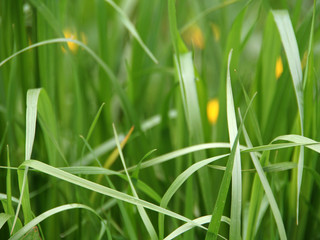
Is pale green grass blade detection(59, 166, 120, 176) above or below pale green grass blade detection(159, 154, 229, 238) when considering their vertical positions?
above

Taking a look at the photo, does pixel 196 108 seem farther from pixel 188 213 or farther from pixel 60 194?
pixel 60 194

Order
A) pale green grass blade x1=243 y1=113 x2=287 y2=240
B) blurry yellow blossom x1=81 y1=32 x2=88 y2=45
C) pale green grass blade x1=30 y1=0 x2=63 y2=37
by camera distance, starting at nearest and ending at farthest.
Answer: pale green grass blade x1=243 y1=113 x2=287 y2=240 → pale green grass blade x1=30 y1=0 x2=63 y2=37 → blurry yellow blossom x1=81 y1=32 x2=88 y2=45

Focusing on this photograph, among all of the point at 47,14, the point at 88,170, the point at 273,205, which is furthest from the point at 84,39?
the point at 273,205

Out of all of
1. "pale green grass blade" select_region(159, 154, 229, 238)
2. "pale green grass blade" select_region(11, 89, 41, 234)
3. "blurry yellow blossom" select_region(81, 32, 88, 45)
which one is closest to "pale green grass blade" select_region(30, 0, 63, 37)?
"pale green grass blade" select_region(11, 89, 41, 234)

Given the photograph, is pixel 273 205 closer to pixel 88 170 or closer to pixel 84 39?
pixel 88 170

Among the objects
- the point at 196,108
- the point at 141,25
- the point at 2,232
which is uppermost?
the point at 141,25

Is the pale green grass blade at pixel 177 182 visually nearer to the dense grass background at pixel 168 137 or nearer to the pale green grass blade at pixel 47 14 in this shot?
the dense grass background at pixel 168 137

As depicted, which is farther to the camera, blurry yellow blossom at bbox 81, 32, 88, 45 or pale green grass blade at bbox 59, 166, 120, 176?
blurry yellow blossom at bbox 81, 32, 88, 45

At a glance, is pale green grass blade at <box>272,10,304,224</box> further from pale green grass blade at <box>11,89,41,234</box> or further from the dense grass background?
pale green grass blade at <box>11,89,41,234</box>

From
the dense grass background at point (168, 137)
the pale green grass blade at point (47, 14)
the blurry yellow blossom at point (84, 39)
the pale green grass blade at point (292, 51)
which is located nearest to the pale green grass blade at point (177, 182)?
the dense grass background at point (168, 137)

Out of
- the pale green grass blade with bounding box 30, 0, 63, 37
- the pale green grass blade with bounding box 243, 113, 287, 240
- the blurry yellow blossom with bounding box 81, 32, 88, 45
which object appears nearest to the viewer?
the pale green grass blade with bounding box 243, 113, 287, 240

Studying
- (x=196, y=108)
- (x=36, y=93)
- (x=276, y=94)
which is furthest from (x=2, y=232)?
(x=276, y=94)
